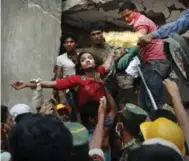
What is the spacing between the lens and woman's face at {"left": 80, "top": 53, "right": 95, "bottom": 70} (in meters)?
5.53

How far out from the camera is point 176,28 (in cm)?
482

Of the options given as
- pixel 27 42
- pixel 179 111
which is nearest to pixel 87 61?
pixel 27 42

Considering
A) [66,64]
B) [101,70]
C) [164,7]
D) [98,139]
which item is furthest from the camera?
[164,7]

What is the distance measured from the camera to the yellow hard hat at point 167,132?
321 cm

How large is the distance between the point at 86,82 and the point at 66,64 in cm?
95

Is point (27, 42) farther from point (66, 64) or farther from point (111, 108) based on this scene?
point (111, 108)

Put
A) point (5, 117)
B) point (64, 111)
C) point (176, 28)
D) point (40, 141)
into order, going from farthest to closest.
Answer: point (64, 111) → point (176, 28) → point (5, 117) → point (40, 141)

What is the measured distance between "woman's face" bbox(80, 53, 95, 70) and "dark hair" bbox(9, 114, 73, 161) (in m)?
3.25

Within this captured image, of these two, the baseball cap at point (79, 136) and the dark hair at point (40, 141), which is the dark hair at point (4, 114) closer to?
the baseball cap at point (79, 136)

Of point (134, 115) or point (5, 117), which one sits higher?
point (134, 115)

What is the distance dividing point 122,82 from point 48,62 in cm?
119

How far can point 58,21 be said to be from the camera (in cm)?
714

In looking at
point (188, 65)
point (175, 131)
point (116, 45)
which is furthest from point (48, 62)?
point (175, 131)

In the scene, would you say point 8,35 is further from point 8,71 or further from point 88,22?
point 88,22
